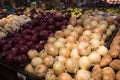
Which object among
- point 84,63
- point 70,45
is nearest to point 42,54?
point 70,45

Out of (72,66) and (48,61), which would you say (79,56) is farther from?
(48,61)

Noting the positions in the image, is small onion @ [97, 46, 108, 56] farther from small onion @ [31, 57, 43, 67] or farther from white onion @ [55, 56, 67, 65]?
small onion @ [31, 57, 43, 67]

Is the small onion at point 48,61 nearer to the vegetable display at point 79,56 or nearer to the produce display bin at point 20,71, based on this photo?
the vegetable display at point 79,56

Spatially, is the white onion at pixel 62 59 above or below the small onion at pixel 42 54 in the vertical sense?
above

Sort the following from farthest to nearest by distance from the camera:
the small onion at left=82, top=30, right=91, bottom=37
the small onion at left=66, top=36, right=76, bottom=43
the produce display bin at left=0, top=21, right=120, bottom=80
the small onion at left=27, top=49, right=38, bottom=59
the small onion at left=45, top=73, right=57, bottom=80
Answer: the small onion at left=82, top=30, right=91, bottom=37 → the small onion at left=66, top=36, right=76, bottom=43 → the small onion at left=27, top=49, right=38, bottom=59 → the produce display bin at left=0, top=21, right=120, bottom=80 → the small onion at left=45, top=73, right=57, bottom=80

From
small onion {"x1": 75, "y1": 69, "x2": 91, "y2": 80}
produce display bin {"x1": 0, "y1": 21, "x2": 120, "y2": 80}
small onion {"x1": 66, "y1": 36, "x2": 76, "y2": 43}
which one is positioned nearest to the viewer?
small onion {"x1": 75, "y1": 69, "x2": 91, "y2": 80}

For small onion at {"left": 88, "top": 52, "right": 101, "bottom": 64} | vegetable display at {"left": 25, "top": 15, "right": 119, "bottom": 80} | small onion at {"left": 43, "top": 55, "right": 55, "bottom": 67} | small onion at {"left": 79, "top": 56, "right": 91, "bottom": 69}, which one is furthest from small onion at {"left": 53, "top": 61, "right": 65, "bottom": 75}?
small onion at {"left": 88, "top": 52, "right": 101, "bottom": 64}

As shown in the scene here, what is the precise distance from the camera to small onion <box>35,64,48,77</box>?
246cm

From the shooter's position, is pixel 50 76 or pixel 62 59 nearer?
pixel 50 76

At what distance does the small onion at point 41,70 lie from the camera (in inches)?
96.9

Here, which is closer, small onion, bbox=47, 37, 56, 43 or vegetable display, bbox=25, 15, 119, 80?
vegetable display, bbox=25, 15, 119, 80

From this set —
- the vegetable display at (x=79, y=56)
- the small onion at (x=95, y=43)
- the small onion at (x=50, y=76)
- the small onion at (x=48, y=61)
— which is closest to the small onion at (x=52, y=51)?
the vegetable display at (x=79, y=56)

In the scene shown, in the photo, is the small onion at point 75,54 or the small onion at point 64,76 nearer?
the small onion at point 64,76

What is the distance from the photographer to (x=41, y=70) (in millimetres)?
2471
